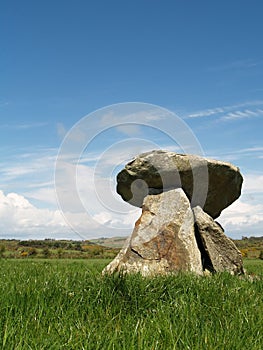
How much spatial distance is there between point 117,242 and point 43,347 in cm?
882

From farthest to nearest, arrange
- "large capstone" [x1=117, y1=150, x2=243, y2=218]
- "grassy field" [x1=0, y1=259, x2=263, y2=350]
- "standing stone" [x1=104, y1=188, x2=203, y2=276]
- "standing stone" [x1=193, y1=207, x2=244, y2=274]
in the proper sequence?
"large capstone" [x1=117, y1=150, x2=243, y2=218] → "standing stone" [x1=193, y1=207, x2=244, y2=274] → "standing stone" [x1=104, y1=188, x2=203, y2=276] → "grassy field" [x1=0, y1=259, x2=263, y2=350]

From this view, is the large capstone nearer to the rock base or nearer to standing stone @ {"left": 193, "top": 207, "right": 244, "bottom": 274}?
the rock base

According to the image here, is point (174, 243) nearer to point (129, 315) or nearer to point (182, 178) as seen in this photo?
point (182, 178)

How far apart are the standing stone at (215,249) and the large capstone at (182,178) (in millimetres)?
1088

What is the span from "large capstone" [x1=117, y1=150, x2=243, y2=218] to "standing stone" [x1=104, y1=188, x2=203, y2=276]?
1.49ft

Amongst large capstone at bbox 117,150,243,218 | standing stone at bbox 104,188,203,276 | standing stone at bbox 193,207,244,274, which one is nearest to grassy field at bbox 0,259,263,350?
standing stone at bbox 104,188,203,276

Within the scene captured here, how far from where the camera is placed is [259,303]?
216 inches

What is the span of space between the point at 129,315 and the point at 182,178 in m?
6.41

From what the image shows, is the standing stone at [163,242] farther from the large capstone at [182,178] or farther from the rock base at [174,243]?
the large capstone at [182,178]

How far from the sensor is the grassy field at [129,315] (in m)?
3.70

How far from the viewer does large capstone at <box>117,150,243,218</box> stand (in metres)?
10.4

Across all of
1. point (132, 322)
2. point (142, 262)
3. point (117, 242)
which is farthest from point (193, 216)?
point (132, 322)

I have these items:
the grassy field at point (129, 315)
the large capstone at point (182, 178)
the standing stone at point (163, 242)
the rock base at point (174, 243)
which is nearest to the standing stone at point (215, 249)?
the rock base at point (174, 243)

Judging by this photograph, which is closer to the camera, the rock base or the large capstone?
the rock base
